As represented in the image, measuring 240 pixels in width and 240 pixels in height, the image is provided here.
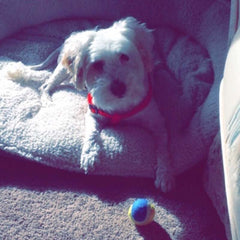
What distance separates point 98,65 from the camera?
4.81 ft

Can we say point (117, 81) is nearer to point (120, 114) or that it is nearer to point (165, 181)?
point (120, 114)

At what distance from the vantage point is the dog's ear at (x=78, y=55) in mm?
1485

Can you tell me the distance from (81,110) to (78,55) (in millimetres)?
402

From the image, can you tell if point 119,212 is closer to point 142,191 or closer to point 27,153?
point 142,191

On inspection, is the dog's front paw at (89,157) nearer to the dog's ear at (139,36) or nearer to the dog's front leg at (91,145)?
the dog's front leg at (91,145)

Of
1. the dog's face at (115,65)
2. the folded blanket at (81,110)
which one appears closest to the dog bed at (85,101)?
the folded blanket at (81,110)

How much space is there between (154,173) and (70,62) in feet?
2.03

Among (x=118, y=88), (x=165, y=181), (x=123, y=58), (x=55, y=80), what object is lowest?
(x=165, y=181)

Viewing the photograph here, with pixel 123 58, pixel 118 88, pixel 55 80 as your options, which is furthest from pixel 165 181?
pixel 55 80

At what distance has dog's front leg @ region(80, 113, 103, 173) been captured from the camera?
5.04 ft

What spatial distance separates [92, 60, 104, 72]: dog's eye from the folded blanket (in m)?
0.31

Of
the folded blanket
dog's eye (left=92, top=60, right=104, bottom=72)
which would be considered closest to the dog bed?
the folded blanket

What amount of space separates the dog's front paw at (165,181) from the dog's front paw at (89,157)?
277mm

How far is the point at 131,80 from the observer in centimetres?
145
